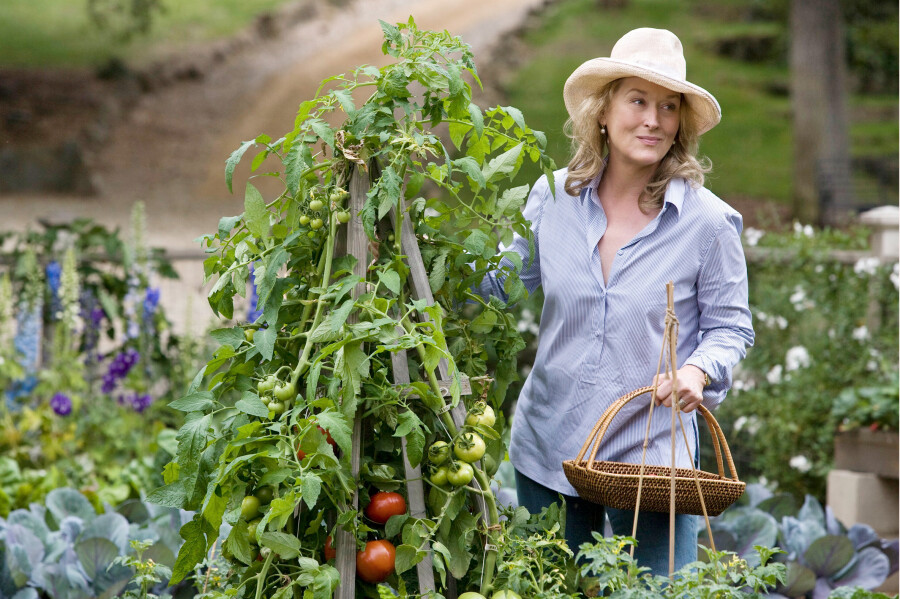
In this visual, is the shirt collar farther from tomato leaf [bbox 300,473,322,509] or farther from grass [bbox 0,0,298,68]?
grass [bbox 0,0,298,68]

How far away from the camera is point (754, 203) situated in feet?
31.7

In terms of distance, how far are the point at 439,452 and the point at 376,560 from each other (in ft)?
0.61

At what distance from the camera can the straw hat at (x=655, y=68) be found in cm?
155

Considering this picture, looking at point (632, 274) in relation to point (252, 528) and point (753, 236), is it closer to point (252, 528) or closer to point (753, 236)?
point (252, 528)

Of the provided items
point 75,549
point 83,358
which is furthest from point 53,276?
point 75,549

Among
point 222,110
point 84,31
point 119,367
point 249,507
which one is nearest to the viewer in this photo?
point 249,507

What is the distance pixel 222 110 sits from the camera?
9.02 meters

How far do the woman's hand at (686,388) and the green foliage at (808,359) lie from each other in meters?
1.70

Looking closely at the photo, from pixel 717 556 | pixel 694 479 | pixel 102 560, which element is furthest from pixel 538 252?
pixel 102 560

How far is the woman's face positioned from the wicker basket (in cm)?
43

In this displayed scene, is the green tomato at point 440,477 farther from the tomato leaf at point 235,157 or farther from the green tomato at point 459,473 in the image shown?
the tomato leaf at point 235,157

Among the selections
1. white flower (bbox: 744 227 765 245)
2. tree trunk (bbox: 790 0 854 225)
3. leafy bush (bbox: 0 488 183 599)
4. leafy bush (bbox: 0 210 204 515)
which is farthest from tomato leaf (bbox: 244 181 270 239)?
tree trunk (bbox: 790 0 854 225)

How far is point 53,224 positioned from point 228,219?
2829mm

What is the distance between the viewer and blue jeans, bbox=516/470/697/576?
164 cm
